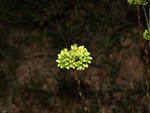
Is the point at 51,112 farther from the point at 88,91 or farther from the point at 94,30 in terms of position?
the point at 94,30

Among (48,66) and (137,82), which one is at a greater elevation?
(48,66)

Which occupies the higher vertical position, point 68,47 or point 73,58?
point 68,47

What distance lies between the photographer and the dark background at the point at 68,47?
9.92 feet

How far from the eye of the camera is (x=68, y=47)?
3.53 metres

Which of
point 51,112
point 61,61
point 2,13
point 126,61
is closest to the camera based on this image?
point 61,61

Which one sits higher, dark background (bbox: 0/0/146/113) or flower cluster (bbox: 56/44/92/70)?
dark background (bbox: 0/0/146/113)

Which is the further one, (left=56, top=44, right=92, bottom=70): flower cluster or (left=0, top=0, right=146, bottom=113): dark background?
(left=0, top=0, right=146, bottom=113): dark background

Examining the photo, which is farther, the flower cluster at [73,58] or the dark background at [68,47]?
the dark background at [68,47]

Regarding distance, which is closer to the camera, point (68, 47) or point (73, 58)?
point (73, 58)

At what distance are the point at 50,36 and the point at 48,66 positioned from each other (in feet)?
2.08

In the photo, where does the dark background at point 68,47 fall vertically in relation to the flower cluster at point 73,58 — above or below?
above

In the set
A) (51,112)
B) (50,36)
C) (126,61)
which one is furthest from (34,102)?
(126,61)

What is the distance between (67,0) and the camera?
3689mm

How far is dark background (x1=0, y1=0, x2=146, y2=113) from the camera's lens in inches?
119
